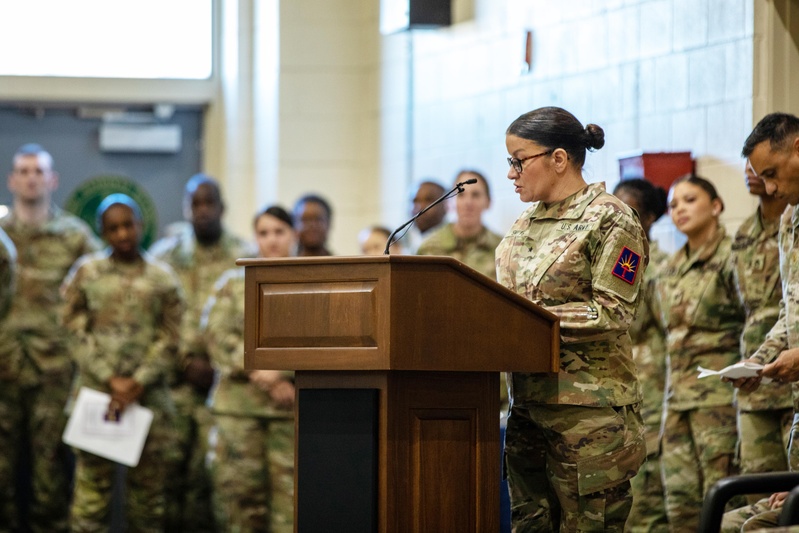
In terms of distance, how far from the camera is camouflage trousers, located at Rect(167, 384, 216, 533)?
6.61 metres

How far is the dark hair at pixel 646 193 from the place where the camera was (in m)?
5.23

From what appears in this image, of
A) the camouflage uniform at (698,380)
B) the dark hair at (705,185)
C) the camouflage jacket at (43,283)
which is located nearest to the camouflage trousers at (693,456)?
the camouflage uniform at (698,380)

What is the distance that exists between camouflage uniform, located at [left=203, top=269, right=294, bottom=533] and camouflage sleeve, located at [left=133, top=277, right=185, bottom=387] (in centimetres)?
46

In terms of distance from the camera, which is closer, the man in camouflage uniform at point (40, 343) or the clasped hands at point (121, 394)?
the clasped hands at point (121, 394)

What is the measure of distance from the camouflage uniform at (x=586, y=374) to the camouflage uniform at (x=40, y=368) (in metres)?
3.91

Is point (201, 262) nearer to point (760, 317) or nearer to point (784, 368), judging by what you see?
point (760, 317)

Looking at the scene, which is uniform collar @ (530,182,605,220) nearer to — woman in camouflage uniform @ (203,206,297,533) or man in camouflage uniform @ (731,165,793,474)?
man in camouflage uniform @ (731,165,793,474)

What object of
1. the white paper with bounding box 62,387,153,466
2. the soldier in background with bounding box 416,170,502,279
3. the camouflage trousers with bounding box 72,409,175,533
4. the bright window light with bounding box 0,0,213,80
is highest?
the bright window light with bounding box 0,0,213,80

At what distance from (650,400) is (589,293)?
2.11 m

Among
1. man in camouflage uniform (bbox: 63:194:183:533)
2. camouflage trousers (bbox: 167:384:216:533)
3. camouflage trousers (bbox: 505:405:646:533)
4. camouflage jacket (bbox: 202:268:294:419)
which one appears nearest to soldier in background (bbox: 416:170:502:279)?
camouflage jacket (bbox: 202:268:294:419)

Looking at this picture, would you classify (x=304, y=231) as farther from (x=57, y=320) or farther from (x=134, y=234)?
(x=57, y=320)

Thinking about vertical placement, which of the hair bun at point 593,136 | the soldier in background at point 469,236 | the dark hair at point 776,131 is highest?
the dark hair at point 776,131

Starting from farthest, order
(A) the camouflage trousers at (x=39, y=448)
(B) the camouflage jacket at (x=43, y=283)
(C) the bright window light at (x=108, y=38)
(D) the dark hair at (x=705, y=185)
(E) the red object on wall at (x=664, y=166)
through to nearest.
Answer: (C) the bright window light at (x=108, y=38)
(B) the camouflage jacket at (x=43, y=283)
(A) the camouflage trousers at (x=39, y=448)
(E) the red object on wall at (x=664, y=166)
(D) the dark hair at (x=705, y=185)

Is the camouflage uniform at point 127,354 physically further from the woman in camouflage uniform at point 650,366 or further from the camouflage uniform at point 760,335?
the camouflage uniform at point 760,335
